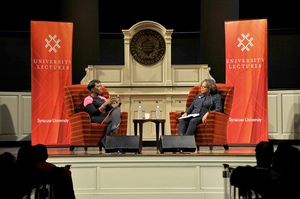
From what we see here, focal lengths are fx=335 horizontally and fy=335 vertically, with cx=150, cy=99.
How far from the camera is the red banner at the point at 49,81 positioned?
212 inches

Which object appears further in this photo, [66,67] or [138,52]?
[138,52]

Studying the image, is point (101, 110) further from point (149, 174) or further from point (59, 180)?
point (59, 180)

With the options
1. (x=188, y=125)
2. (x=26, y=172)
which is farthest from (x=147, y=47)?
(x=26, y=172)

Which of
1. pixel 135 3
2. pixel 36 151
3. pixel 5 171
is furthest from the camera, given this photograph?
pixel 135 3

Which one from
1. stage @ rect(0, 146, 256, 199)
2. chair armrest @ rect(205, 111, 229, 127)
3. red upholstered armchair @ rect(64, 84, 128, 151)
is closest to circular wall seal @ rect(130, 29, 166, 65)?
red upholstered armchair @ rect(64, 84, 128, 151)

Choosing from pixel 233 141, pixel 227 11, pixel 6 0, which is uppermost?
pixel 6 0

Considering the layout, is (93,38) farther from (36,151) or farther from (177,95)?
(36,151)

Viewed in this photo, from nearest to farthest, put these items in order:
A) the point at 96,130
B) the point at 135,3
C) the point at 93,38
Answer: the point at 96,130, the point at 93,38, the point at 135,3

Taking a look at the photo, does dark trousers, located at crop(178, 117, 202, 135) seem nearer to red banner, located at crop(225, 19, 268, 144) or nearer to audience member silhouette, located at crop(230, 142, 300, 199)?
red banner, located at crop(225, 19, 268, 144)

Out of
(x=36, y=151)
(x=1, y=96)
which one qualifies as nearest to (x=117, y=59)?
(x=1, y=96)

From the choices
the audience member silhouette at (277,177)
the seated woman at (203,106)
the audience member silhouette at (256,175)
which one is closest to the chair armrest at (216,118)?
the seated woman at (203,106)

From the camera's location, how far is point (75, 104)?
15.0 ft

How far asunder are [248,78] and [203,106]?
4.66 feet

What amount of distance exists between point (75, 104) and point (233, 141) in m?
2.63
